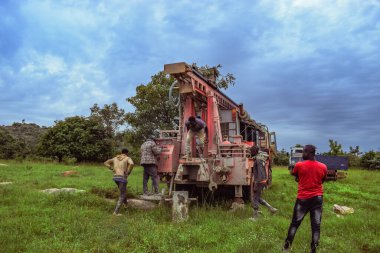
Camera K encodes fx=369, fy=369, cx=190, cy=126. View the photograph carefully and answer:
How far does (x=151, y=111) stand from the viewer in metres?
26.8

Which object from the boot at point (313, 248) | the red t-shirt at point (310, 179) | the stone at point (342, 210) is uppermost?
the red t-shirt at point (310, 179)

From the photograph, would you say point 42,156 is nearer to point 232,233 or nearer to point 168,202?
point 168,202

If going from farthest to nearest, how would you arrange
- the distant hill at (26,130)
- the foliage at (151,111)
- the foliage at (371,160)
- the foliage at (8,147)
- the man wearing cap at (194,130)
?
the distant hill at (26,130) → the foliage at (371,160) → the foliage at (8,147) → the foliage at (151,111) → the man wearing cap at (194,130)

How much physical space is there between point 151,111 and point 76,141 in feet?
35.5

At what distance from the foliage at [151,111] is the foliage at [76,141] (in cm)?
820

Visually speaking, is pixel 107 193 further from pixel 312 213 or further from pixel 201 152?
pixel 312 213

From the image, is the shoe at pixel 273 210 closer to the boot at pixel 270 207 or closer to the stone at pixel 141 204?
the boot at pixel 270 207

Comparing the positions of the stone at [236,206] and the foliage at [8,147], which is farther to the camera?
the foliage at [8,147]

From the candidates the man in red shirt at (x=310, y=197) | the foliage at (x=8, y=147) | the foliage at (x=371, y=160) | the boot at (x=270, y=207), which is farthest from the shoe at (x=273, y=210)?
the foliage at (x=371, y=160)

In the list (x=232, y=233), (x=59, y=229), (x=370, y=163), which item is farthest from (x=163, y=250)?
(x=370, y=163)

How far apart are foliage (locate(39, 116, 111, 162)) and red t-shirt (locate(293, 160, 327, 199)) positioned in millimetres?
29081

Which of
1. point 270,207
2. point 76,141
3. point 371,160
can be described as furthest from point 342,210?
point 371,160

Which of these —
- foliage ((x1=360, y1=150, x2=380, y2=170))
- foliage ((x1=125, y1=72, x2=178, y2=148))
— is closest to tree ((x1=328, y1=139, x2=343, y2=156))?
foliage ((x1=360, y1=150, x2=380, y2=170))

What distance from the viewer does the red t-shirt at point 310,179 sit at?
6.62m
